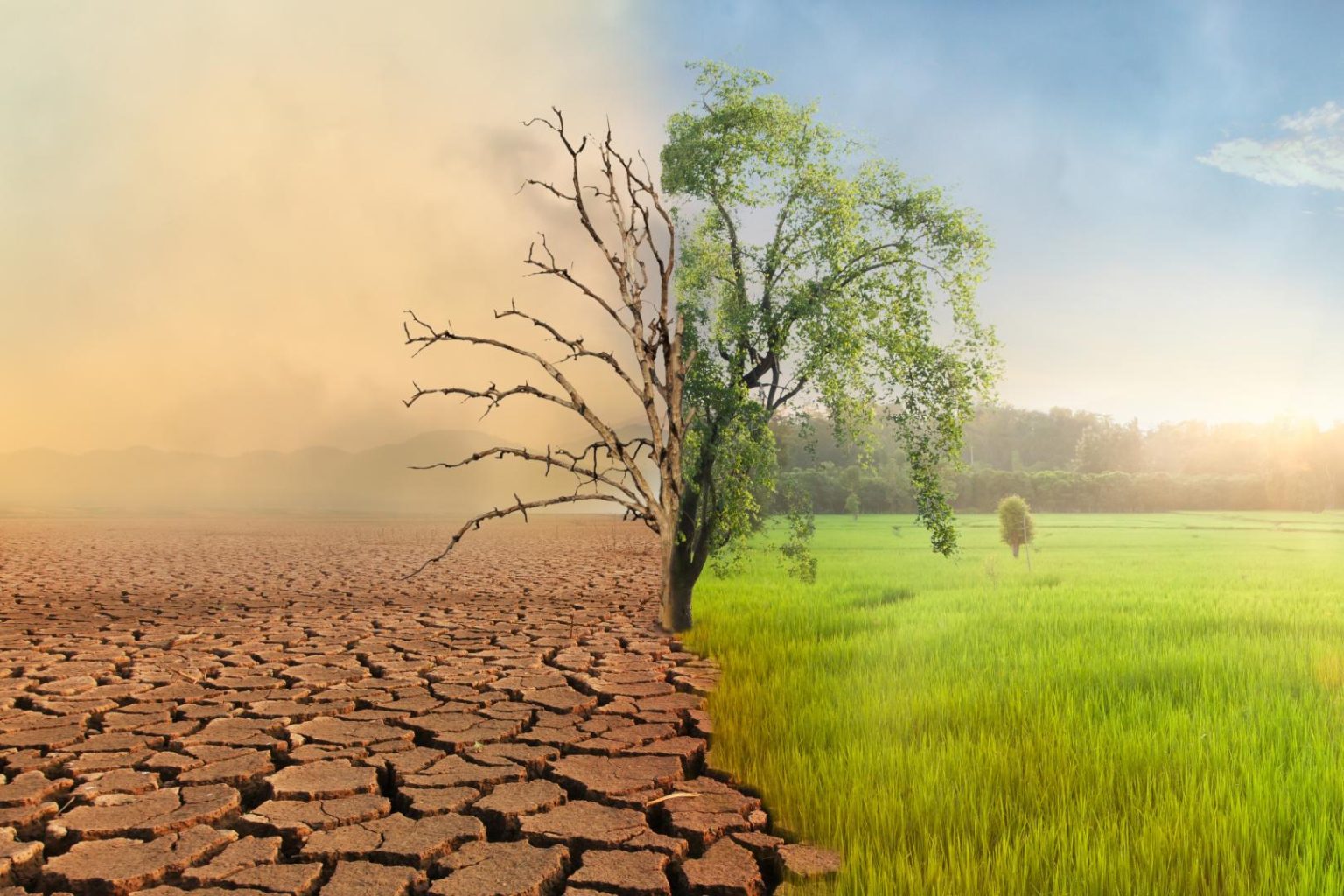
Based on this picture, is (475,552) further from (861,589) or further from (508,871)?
(508,871)

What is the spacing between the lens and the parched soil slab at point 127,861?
3176mm

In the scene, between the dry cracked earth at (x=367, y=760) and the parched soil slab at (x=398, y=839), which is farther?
the parched soil slab at (x=398, y=839)

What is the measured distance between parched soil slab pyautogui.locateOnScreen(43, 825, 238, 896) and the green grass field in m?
2.29

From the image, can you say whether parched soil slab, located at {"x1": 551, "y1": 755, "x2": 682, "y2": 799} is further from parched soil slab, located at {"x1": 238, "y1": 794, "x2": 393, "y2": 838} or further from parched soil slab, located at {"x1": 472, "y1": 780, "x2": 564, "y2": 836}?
parched soil slab, located at {"x1": 238, "y1": 794, "x2": 393, "y2": 838}

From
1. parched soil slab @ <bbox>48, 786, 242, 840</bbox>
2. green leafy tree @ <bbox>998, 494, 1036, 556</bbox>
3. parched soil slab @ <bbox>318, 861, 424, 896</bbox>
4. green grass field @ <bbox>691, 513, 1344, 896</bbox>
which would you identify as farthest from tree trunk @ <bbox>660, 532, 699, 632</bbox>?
green leafy tree @ <bbox>998, 494, 1036, 556</bbox>

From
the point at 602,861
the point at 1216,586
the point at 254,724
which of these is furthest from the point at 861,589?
the point at 602,861

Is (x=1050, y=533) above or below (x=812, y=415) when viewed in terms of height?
below

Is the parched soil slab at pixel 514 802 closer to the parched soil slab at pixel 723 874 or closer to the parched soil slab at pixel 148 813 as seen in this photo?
the parched soil slab at pixel 723 874

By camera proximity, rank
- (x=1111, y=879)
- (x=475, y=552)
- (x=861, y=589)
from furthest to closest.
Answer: (x=475, y=552)
(x=861, y=589)
(x=1111, y=879)

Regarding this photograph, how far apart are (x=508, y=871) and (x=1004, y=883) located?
1.70 metres

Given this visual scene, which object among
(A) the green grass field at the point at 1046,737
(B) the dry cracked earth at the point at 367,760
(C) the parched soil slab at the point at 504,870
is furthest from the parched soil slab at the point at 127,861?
(A) the green grass field at the point at 1046,737

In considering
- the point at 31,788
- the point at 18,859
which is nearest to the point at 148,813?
the point at 18,859

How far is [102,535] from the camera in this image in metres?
29.7

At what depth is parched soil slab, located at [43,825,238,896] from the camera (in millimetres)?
3176
